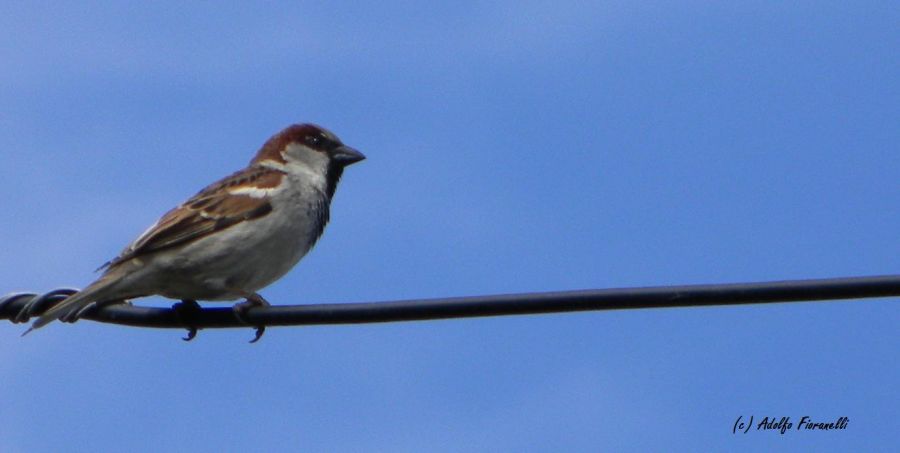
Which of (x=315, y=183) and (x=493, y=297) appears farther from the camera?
(x=315, y=183)

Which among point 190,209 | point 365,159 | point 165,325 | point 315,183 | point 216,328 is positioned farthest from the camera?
point 365,159

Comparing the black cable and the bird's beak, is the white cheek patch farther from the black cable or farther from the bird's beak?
the black cable

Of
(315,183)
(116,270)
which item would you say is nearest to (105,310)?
(116,270)

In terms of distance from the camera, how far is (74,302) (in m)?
5.34

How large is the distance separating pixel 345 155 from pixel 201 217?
4.93 feet

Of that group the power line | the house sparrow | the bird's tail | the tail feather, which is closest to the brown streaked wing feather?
the house sparrow

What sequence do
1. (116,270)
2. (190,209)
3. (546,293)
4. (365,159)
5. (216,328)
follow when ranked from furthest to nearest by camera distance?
(365,159), (190,209), (116,270), (216,328), (546,293)

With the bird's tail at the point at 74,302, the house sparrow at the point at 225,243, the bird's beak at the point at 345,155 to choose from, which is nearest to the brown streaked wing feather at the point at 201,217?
the house sparrow at the point at 225,243

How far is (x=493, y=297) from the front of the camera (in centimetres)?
395

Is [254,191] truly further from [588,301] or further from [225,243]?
[588,301]

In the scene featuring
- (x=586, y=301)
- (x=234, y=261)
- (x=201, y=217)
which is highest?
(x=586, y=301)

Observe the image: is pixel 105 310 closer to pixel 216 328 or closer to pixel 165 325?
pixel 165 325

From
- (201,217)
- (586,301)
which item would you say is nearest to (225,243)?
(201,217)

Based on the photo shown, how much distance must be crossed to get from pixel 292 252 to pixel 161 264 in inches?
28.8
